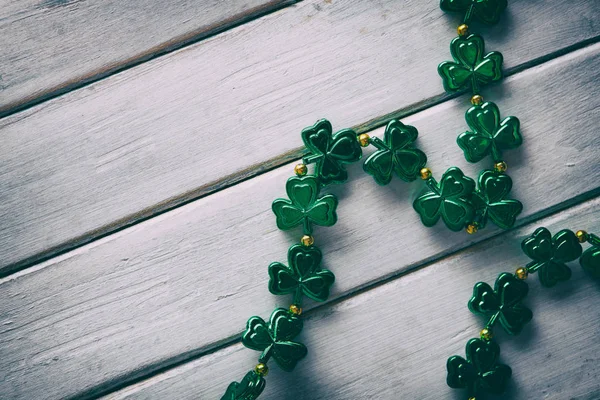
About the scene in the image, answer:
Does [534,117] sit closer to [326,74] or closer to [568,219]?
[568,219]

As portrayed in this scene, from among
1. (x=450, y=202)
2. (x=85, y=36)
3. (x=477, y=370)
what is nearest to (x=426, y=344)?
(x=477, y=370)

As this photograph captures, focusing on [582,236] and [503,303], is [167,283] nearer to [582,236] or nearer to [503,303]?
[503,303]

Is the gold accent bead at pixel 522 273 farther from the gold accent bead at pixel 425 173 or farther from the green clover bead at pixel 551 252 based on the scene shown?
the gold accent bead at pixel 425 173

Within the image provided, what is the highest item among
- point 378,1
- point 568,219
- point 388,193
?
point 378,1

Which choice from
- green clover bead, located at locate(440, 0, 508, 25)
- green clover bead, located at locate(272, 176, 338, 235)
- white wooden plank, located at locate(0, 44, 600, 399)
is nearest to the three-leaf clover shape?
white wooden plank, located at locate(0, 44, 600, 399)

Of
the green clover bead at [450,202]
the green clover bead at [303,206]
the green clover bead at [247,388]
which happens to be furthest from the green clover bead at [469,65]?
the green clover bead at [247,388]

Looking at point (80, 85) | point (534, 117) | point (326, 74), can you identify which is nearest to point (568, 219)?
point (534, 117)
